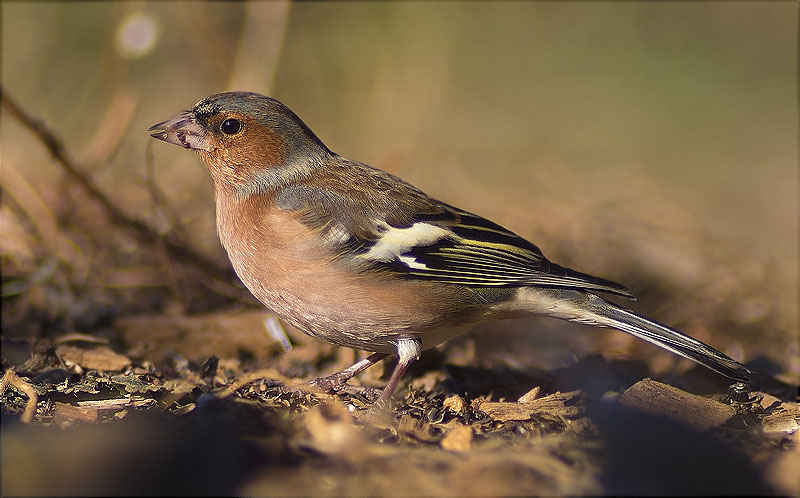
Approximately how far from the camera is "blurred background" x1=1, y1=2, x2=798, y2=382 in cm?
499

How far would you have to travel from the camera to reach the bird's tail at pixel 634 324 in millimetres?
3463

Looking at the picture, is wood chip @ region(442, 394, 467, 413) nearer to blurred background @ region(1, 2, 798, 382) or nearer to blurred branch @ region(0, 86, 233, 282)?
blurred background @ region(1, 2, 798, 382)

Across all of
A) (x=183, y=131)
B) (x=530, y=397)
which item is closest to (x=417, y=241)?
(x=530, y=397)

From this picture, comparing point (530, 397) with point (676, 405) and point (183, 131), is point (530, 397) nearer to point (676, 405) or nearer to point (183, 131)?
point (676, 405)

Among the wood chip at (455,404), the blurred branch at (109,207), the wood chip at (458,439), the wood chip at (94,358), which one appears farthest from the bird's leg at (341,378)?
the blurred branch at (109,207)

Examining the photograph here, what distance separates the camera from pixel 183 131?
3.90m

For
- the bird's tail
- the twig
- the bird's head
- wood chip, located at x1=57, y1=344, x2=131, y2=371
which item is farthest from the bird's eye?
the bird's tail

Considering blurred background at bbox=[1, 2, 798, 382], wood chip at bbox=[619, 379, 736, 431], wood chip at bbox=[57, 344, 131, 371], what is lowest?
wood chip at bbox=[57, 344, 131, 371]

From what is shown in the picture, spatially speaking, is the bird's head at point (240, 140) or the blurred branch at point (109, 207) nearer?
the bird's head at point (240, 140)

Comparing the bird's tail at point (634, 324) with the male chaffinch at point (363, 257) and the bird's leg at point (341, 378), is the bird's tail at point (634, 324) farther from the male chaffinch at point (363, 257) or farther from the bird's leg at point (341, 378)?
the bird's leg at point (341, 378)

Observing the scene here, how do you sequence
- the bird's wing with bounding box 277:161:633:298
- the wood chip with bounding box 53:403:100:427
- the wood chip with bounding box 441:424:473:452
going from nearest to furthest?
1. the wood chip with bounding box 441:424:473:452
2. the wood chip with bounding box 53:403:100:427
3. the bird's wing with bounding box 277:161:633:298

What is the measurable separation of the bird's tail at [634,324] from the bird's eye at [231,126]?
68.2 inches

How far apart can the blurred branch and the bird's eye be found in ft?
2.85

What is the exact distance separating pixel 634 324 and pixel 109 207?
119 inches
